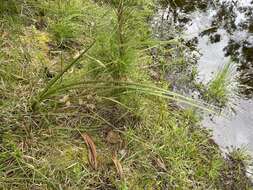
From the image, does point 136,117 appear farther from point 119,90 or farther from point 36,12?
point 36,12

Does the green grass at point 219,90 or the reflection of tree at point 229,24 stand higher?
the reflection of tree at point 229,24

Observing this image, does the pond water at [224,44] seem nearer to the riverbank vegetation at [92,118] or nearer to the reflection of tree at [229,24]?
the reflection of tree at [229,24]

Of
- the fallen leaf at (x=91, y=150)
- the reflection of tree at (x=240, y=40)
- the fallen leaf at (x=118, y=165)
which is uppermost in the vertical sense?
the reflection of tree at (x=240, y=40)

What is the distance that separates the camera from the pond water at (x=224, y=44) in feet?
9.83

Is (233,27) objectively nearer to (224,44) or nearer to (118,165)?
(224,44)

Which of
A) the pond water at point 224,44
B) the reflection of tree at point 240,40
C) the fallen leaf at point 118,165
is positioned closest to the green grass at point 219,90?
the pond water at point 224,44

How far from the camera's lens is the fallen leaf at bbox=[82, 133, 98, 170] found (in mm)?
2283

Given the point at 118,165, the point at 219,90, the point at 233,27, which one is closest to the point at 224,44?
the point at 233,27

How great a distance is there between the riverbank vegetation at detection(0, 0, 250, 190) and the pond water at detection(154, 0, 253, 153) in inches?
7.8

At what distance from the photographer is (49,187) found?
81.9 inches

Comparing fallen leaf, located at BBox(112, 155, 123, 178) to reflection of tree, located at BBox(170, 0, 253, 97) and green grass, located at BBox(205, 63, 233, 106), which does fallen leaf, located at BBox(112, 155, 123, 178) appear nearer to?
green grass, located at BBox(205, 63, 233, 106)

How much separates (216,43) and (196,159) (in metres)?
1.32

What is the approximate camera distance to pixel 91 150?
7.65ft

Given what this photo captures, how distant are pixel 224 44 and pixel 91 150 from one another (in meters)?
1.78
